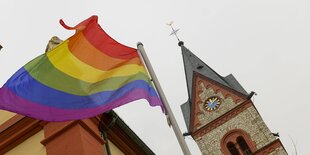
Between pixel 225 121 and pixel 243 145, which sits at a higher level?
pixel 225 121

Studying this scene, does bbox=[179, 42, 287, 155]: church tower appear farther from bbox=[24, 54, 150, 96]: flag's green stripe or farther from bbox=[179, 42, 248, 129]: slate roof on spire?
bbox=[24, 54, 150, 96]: flag's green stripe

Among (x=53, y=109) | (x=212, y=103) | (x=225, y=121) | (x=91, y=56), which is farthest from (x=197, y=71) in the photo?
(x=53, y=109)

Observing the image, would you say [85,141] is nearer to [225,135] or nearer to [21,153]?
[21,153]

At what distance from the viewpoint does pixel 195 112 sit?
36344mm

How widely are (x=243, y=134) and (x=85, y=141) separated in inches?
1023

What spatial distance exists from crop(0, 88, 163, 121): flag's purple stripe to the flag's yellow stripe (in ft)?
1.52

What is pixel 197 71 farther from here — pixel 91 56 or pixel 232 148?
pixel 91 56

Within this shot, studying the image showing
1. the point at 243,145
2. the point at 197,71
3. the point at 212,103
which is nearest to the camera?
the point at 243,145

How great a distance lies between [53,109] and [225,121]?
28955 mm

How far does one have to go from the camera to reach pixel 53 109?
6.47m

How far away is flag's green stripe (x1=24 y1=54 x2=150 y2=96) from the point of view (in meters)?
6.59

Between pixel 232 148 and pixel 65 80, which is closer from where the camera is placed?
pixel 65 80

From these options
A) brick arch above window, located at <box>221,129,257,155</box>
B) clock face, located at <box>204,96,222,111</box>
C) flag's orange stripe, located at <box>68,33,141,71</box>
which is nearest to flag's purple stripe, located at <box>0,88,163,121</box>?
flag's orange stripe, located at <box>68,33,141,71</box>

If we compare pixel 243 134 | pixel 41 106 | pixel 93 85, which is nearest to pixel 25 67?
pixel 41 106
